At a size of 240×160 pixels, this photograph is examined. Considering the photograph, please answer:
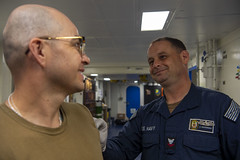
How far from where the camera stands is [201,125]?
1428 mm

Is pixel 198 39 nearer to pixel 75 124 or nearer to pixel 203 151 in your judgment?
pixel 203 151

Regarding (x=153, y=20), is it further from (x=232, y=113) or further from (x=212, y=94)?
(x=232, y=113)

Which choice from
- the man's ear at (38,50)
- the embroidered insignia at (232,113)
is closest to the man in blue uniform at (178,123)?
the embroidered insignia at (232,113)

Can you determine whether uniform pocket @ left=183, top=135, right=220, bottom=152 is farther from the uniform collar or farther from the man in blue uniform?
the uniform collar

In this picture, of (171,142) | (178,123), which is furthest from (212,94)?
(171,142)

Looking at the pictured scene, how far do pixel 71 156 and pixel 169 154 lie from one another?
34.7 inches

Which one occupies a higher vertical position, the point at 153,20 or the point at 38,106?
the point at 153,20

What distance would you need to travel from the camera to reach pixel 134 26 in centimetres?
325

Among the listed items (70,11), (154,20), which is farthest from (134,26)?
(70,11)

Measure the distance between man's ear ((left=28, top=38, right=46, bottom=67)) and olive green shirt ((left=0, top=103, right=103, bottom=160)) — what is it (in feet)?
0.73

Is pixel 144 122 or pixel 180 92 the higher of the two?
pixel 180 92

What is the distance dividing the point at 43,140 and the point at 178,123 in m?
1.08

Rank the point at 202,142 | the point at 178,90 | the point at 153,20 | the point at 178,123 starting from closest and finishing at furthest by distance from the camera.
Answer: the point at 202,142
the point at 178,123
the point at 178,90
the point at 153,20

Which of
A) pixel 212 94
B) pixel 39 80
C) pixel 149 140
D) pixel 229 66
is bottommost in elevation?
pixel 149 140
